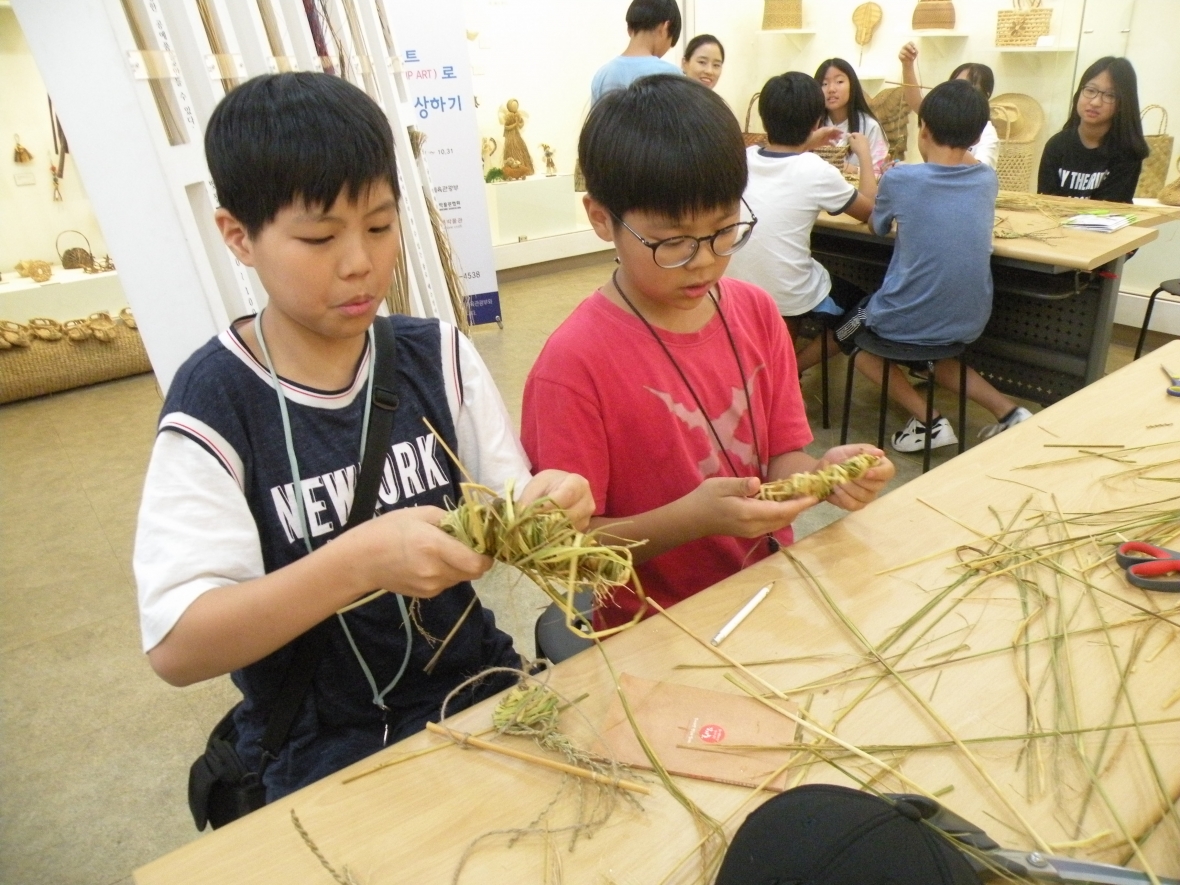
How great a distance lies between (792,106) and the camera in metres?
3.14

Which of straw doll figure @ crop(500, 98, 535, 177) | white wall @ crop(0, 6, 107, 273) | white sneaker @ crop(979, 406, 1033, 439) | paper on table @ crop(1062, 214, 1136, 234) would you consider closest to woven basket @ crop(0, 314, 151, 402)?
white wall @ crop(0, 6, 107, 273)

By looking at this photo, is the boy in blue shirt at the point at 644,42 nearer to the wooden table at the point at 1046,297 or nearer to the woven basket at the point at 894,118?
the wooden table at the point at 1046,297

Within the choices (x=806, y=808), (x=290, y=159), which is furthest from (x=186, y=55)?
(x=806, y=808)

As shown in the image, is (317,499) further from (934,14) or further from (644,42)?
(934,14)

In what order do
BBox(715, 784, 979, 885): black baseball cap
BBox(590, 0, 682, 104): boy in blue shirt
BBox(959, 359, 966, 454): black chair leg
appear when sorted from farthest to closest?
BBox(590, 0, 682, 104): boy in blue shirt < BBox(959, 359, 966, 454): black chair leg < BBox(715, 784, 979, 885): black baseball cap

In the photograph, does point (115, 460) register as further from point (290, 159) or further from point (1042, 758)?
point (1042, 758)

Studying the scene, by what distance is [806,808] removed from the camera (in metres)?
0.67

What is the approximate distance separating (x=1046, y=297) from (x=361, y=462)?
284cm

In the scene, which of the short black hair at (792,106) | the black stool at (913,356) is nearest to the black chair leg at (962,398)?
the black stool at (913,356)

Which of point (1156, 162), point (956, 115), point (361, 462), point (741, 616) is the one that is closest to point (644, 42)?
point (956, 115)

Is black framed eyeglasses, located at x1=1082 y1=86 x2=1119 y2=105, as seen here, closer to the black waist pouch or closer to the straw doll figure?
the straw doll figure

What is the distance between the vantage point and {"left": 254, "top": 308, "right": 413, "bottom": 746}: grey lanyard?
1085 mm

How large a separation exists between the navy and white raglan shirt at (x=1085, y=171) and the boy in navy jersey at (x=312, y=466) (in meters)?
3.97

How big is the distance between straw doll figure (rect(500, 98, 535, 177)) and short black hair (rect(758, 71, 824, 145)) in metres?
3.08
